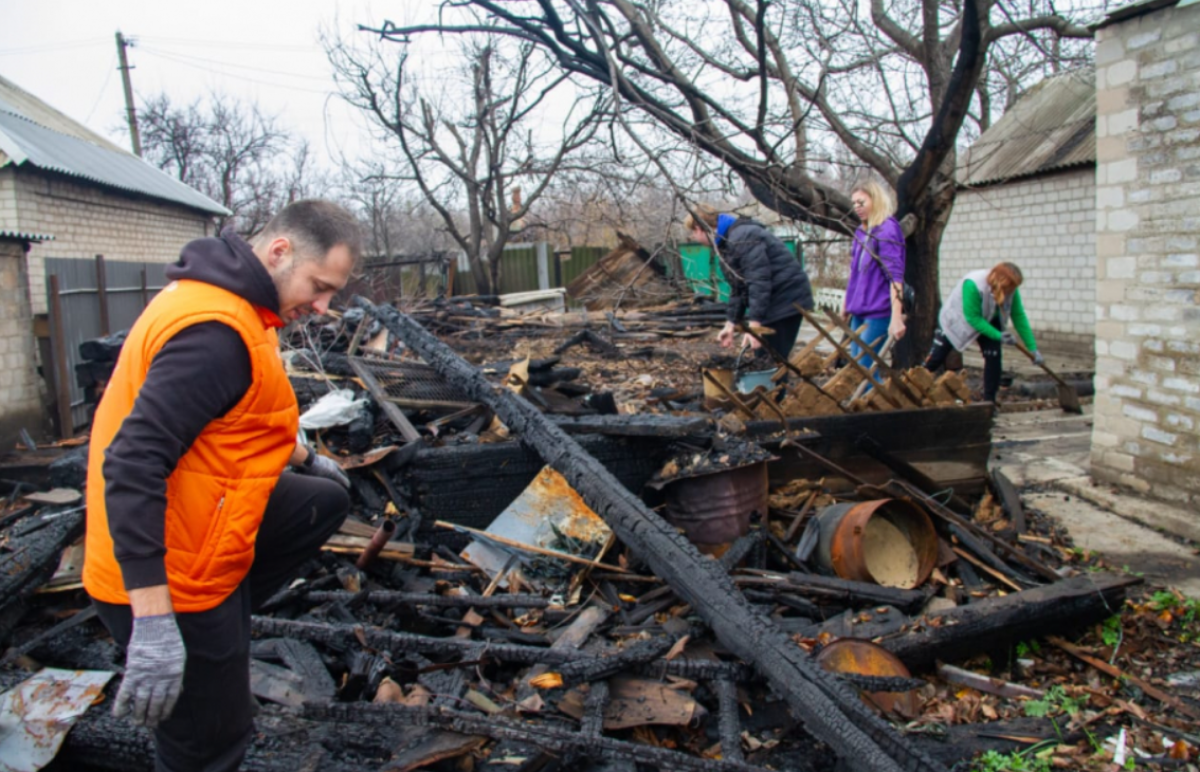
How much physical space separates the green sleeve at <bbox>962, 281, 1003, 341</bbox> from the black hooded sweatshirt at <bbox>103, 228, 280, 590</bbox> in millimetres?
6946

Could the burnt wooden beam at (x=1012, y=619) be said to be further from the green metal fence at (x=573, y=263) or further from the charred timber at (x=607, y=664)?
the green metal fence at (x=573, y=263)

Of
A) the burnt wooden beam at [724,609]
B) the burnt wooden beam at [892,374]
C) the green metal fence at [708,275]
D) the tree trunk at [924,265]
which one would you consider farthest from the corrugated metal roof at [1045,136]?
the burnt wooden beam at [724,609]

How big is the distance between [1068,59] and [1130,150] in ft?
11.6

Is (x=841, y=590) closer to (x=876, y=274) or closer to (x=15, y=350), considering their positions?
(x=876, y=274)

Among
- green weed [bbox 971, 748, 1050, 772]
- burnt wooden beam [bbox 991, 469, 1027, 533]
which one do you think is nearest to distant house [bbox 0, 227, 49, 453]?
green weed [bbox 971, 748, 1050, 772]

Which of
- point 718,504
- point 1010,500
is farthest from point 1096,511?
point 718,504

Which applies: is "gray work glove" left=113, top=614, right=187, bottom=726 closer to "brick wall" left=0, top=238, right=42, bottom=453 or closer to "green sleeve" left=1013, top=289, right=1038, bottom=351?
"green sleeve" left=1013, top=289, right=1038, bottom=351

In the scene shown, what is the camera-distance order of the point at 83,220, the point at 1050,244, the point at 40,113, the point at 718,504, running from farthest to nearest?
the point at 40,113
the point at 83,220
the point at 1050,244
the point at 718,504

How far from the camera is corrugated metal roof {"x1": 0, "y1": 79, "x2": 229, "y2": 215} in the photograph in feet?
46.3

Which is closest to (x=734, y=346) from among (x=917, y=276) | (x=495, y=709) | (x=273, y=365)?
(x=917, y=276)

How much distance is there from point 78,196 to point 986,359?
1701 cm

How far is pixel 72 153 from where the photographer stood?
1653cm

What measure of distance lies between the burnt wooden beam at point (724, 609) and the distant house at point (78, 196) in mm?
10325

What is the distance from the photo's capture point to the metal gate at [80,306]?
8984mm
